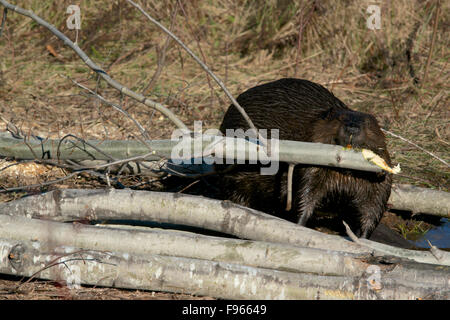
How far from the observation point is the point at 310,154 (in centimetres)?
343

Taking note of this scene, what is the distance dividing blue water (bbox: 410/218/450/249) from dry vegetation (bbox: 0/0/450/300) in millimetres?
1514

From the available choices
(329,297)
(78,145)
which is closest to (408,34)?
(78,145)

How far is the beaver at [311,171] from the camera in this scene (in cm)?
373

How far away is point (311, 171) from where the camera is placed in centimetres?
376

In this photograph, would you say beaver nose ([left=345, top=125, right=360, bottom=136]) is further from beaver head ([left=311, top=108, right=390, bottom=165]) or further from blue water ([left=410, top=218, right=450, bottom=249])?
blue water ([left=410, top=218, right=450, bottom=249])

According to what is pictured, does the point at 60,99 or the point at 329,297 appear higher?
the point at 60,99

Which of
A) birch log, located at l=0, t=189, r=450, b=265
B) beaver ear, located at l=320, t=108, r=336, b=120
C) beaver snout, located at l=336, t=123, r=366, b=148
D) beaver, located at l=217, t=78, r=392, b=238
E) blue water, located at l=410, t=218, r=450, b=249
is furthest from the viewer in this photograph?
blue water, located at l=410, t=218, r=450, b=249

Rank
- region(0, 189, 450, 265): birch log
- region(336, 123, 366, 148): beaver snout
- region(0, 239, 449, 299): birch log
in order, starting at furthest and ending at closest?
region(336, 123, 366, 148): beaver snout
region(0, 189, 450, 265): birch log
region(0, 239, 449, 299): birch log

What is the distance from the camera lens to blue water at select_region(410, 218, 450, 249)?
4055 mm

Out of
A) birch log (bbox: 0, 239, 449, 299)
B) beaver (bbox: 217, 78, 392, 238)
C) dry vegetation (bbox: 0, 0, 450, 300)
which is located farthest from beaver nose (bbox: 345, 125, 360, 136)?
dry vegetation (bbox: 0, 0, 450, 300)

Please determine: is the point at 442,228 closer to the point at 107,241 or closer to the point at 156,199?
the point at 156,199

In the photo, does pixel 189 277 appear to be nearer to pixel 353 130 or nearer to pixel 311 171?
pixel 311 171

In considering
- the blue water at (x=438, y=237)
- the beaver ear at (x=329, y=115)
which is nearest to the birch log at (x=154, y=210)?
the beaver ear at (x=329, y=115)

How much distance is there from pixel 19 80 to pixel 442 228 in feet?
13.7
